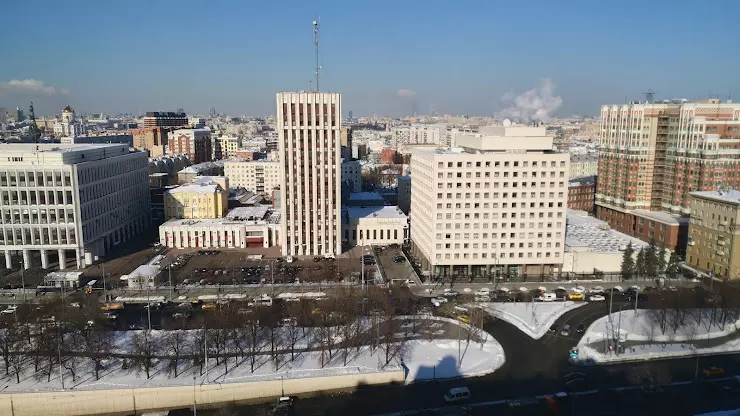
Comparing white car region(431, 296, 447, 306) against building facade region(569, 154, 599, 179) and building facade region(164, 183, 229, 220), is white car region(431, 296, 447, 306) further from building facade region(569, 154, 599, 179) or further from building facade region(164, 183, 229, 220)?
building facade region(569, 154, 599, 179)

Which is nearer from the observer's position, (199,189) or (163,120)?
(199,189)

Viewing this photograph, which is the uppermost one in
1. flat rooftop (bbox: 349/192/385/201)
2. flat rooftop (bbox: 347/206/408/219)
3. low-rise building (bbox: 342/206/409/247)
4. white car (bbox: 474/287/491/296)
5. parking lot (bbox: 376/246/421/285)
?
flat rooftop (bbox: 349/192/385/201)

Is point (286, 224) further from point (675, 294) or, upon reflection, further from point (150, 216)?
point (675, 294)

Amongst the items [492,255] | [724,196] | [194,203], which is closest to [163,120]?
[194,203]

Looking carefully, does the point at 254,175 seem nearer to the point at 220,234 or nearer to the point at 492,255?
the point at 220,234

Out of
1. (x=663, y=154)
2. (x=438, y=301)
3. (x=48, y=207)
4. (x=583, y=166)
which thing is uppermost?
(x=663, y=154)

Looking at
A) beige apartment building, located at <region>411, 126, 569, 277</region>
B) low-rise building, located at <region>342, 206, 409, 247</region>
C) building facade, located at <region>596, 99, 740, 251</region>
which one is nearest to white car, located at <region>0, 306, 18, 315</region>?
low-rise building, located at <region>342, 206, 409, 247</region>
